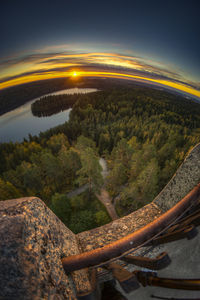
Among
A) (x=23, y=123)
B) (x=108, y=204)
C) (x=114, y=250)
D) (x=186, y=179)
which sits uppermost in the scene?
(x=23, y=123)

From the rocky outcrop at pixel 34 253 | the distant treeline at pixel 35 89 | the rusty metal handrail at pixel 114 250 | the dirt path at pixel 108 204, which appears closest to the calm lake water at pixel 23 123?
the distant treeline at pixel 35 89

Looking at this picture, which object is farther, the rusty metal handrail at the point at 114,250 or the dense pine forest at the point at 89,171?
the dense pine forest at the point at 89,171

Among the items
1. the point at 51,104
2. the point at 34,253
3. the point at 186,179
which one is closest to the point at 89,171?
the point at 186,179

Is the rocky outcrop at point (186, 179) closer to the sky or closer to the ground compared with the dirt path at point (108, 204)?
closer to the ground

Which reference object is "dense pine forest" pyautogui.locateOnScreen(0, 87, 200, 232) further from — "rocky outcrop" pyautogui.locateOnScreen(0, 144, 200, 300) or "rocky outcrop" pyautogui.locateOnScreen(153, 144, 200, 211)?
"rocky outcrop" pyautogui.locateOnScreen(0, 144, 200, 300)

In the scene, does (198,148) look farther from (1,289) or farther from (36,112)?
(36,112)

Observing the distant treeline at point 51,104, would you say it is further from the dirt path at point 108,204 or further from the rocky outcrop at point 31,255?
the rocky outcrop at point 31,255

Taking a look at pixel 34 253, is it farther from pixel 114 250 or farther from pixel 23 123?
pixel 23 123

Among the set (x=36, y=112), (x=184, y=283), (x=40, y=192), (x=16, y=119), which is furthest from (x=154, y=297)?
(x=36, y=112)
